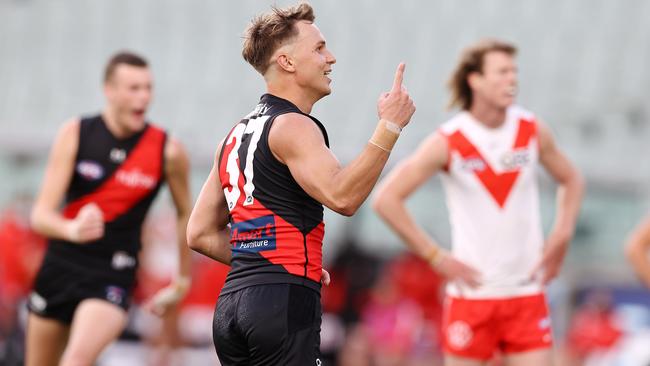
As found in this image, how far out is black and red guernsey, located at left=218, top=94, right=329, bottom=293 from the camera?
5289 millimetres

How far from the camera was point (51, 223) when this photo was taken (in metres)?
7.74

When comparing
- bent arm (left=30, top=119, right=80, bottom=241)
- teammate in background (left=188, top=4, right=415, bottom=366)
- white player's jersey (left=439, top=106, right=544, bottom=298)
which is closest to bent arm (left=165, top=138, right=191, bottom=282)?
bent arm (left=30, top=119, right=80, bottom=241)

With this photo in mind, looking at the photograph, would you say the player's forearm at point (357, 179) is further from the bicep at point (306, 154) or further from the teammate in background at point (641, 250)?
the teammate in background at point (641, 250)

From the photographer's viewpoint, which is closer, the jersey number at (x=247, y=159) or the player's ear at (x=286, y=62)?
the jersey number at (x=247, y=159)

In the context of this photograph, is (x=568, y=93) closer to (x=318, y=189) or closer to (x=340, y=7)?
(x=340, y=7)

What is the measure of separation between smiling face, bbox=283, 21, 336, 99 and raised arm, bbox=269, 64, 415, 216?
0.30m

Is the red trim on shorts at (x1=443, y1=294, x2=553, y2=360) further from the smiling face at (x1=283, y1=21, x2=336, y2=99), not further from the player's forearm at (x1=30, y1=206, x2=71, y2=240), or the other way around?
the smiling face at (x1=283, y1=21, x2=336, y2=99)

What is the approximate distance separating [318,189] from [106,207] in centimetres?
341

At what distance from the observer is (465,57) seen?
840cm

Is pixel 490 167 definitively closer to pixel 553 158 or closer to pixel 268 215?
pixel 553 158

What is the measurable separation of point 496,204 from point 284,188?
2972 mm

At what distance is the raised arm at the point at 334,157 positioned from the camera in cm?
499

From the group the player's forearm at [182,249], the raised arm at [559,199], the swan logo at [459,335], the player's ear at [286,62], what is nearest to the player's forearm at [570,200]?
the raised arm at [559,199]

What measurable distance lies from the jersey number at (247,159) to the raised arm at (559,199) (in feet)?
10.3
